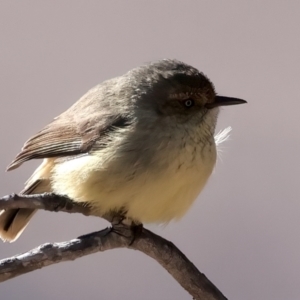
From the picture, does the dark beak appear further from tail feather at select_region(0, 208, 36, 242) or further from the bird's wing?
tail feather at select_region(0, 208, 36, 242)

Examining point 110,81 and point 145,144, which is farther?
point 110,81

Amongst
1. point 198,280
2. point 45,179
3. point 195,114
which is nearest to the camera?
point 198,280

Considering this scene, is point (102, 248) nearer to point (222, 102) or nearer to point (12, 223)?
point (12, 223)

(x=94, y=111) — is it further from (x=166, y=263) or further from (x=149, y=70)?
(x=166, y=263)

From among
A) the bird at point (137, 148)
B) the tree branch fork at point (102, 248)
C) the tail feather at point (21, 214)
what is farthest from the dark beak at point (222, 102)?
the tail feather at point (21, 214)

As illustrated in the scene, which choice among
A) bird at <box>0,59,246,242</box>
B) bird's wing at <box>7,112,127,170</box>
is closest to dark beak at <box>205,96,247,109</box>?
bird at <box>0,59,246,242</box>

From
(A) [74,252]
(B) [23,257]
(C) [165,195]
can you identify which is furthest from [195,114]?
(B) [23,257]
